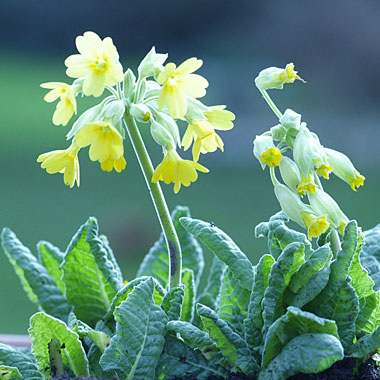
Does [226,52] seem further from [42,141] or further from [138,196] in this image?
[138,196]

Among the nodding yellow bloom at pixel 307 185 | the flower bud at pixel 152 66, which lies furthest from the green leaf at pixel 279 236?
Answer: the flower bud at pixel 152 66

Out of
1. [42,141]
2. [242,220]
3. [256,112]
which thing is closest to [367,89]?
[256,112]

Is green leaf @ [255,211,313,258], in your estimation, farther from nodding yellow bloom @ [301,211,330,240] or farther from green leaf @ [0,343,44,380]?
green leaf @ [0,343,44,380]

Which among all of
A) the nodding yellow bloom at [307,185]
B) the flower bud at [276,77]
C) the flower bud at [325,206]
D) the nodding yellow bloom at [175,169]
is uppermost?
the flower bud at [276,77]

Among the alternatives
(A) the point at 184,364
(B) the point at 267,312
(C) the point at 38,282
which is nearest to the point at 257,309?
(B) the point at 267,312

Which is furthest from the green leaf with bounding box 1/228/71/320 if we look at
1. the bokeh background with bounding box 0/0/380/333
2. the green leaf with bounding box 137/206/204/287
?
the bokeh background with bounding box 0/0/380/333

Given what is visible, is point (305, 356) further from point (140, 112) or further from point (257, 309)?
point (140, 112)

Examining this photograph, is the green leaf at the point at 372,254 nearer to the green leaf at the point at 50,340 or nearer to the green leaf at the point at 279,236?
the green leaf at the point at 279,236

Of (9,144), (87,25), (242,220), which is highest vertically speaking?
(87,25)
